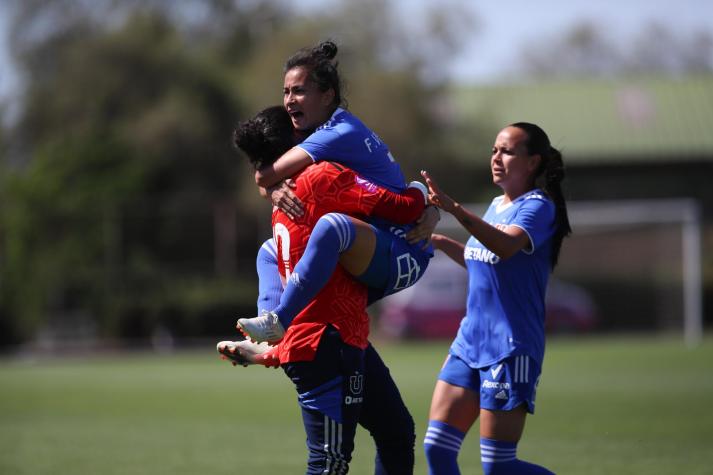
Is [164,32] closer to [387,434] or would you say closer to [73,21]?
[73,21]

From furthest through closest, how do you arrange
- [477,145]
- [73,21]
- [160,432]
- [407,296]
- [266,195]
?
[73,21] < [477,145] < [407,296] < [160,432] < [266,195]

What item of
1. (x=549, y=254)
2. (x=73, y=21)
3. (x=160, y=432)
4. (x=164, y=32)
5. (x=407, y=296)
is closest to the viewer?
(x=549, y=254)

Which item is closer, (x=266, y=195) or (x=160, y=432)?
(x=266, y=195)

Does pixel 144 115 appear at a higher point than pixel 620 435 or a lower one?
higher

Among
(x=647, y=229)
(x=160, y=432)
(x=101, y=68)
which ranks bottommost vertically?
(x=160, y=432)

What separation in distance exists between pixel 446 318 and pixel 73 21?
29634 millimetres

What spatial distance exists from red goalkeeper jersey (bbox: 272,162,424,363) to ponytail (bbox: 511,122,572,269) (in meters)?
1.16

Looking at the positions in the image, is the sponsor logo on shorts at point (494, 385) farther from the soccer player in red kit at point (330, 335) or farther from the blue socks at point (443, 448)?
the soccer player in red kit at point (330, 335)

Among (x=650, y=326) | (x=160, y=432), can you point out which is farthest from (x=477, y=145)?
(x=160, y=432)

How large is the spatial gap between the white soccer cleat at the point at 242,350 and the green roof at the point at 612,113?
40.2m

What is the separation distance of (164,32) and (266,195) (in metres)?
42.6

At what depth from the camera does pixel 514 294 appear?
18.7 ft

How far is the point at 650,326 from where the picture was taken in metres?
28.2

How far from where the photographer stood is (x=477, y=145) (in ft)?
142
